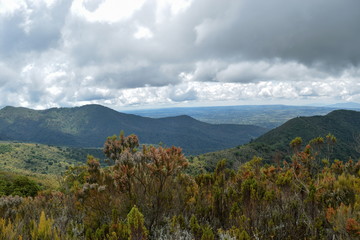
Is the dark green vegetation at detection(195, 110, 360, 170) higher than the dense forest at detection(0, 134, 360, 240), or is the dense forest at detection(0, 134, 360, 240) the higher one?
the dense forest at detection(0, 134, 360, 240)

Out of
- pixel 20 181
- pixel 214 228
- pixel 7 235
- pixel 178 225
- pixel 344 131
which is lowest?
pixel 344 131

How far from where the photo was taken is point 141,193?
4957 millimetres

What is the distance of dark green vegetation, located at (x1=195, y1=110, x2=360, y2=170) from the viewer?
81.5 metres

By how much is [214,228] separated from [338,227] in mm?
2011

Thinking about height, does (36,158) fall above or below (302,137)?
below

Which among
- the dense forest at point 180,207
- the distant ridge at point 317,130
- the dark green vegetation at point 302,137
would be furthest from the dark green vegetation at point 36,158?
the dense forest at point 180,207

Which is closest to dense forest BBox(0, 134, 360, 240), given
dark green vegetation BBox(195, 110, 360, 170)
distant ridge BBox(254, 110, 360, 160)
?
dark green vegetation BBox(195, 110, 360, 170)

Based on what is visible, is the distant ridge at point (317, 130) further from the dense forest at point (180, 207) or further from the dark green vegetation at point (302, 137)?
the dense forest at point (180, 207)

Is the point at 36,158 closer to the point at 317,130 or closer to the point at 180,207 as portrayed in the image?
the point at 180,207

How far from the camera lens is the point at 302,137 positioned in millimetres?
115625

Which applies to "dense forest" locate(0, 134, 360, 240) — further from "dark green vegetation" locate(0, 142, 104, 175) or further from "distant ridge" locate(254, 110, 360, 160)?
"dark green vegetation" locate(0, 142, 104, 175)

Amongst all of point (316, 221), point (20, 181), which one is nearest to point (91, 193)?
point (316, 221)

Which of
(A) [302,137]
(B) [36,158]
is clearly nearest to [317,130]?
(A) [302,137]

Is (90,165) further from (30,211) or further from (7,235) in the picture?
(7,235)
